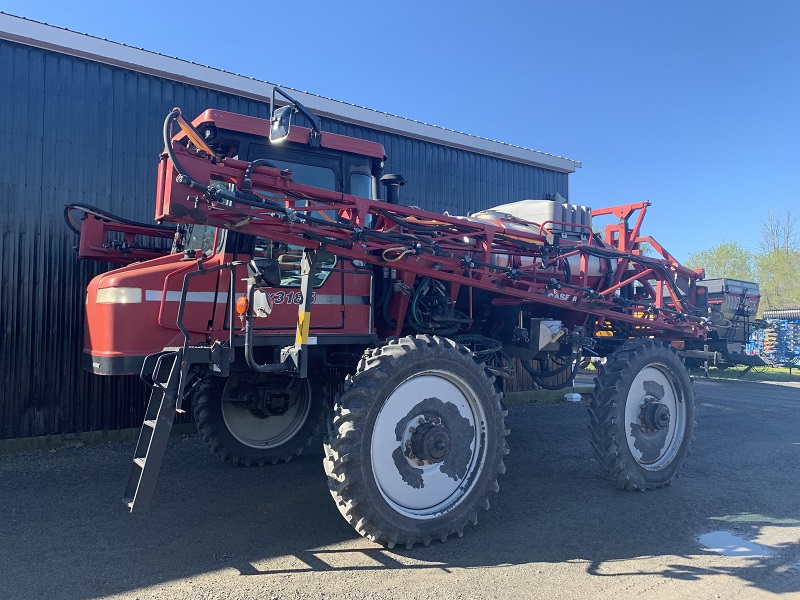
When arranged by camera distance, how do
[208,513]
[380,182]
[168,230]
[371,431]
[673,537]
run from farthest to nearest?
1. [168,230]
2. [380,182]
3. [208,513]
4. [673,537]
5. [371,431]

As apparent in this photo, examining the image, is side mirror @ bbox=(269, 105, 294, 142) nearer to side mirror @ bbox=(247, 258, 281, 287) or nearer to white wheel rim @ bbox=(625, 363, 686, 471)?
side mirror @ bbox=(247, 258, 281, 287)

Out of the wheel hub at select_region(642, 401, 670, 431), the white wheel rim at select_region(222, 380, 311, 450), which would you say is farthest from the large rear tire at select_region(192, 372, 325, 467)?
the wheel hub at select_region(642, 401, 670, 431)

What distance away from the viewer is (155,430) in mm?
3711

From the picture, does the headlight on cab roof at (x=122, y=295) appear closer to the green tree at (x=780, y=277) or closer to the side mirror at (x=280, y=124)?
the side mirror at (x=280, y=124)

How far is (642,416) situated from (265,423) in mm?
3911

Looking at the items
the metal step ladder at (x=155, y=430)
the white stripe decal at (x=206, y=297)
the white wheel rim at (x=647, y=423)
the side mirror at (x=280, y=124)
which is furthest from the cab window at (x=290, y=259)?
the white wheel rim at (x=647, y=423)

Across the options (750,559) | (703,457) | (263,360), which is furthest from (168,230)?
(703,457)

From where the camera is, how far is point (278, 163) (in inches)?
183

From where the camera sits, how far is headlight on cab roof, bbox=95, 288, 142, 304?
4090 millimetres

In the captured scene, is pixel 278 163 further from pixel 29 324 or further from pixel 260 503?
pixel 29 324

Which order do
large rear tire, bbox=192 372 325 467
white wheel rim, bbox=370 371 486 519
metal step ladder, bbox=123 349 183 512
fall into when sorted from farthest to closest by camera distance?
large rear tire, bbox=192 372 325 467 < white wheel rim, bbox=370 371 486 519 < metal step ladder, bbox=123 349 183 512

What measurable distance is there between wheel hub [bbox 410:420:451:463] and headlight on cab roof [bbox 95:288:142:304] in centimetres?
221

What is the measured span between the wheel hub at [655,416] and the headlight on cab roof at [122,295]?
183 inches

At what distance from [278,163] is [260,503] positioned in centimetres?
290
